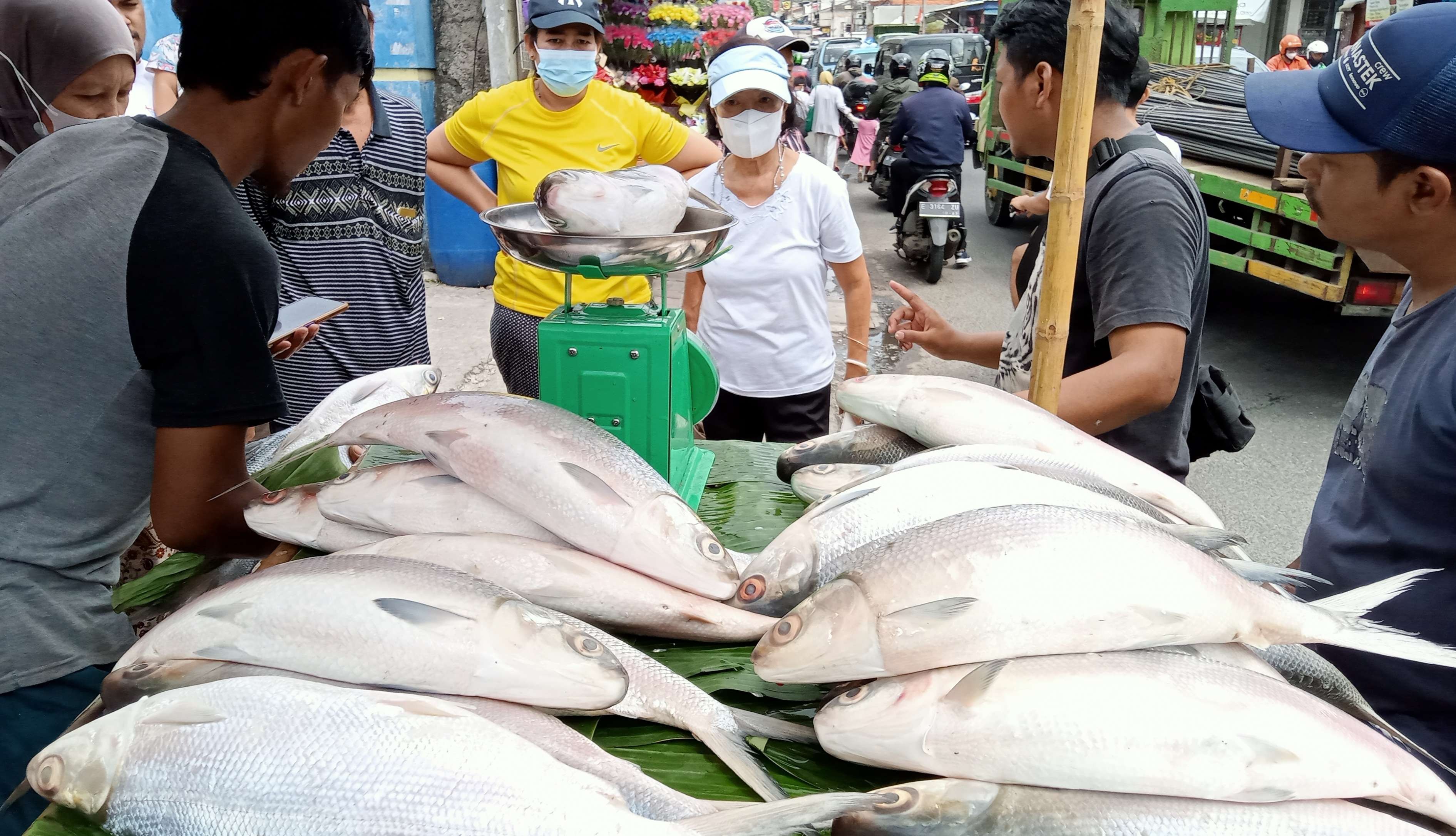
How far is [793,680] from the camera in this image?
1.35 m

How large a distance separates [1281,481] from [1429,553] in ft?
13.7

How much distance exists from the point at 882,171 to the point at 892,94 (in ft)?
3.69

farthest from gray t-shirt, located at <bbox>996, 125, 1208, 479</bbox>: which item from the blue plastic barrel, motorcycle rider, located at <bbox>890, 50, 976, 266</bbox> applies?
motorcycle rider, located at <bbox>890, 50, 976, 266</bbox>

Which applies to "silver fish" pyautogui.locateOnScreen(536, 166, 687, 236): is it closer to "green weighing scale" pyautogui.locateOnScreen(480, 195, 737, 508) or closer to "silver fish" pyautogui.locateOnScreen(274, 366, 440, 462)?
"green weighing scale" pyautogui.locateOnScreen(480, 195, 737, 508)

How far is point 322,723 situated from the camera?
1226mm

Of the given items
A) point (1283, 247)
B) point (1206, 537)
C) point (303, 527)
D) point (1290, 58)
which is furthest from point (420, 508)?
point (1290, 58)

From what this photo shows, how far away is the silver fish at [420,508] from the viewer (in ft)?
5.80

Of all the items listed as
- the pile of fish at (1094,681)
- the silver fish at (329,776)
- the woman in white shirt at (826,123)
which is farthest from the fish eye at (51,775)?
the woman in white shirt at (826,123)

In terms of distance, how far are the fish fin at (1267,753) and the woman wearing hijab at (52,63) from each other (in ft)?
12.4

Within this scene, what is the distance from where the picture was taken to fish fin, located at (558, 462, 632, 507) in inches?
67.7

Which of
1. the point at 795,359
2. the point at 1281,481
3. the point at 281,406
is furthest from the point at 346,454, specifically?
the point at 1281,481

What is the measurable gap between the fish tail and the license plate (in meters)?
8.93

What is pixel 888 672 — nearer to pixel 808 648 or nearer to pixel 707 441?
pixel 808 648

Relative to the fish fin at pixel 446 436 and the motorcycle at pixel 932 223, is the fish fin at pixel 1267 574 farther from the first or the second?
the motorcycle at pixel 932 223
